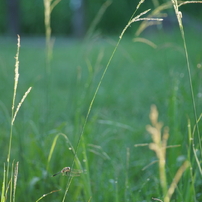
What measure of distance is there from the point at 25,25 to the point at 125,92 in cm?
1437

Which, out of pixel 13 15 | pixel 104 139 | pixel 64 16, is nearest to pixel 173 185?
pixel 104 139

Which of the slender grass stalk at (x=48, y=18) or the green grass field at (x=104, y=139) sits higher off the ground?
the slender grass stalk at (x=48, y=18)

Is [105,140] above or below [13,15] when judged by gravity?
below

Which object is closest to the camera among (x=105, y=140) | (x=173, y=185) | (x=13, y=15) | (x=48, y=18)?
(x=173, y=185)

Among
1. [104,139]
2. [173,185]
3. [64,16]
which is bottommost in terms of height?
[104,139]

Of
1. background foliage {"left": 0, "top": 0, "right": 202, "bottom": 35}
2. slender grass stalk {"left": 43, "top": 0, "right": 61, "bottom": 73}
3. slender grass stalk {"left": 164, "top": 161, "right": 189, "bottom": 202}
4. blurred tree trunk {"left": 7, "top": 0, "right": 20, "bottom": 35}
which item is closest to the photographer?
slender grass stalk {"left": 164, "top": 161, "right": 189, "bottom": 202}

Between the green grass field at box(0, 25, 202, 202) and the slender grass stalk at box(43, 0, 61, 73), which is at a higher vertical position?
the slender grass stalk at box(43, 0, 61, 73)

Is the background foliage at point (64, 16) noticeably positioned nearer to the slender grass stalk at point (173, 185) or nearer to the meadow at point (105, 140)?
the meadow at point (105, 140)

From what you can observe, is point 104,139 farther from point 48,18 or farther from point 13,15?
point 13,15

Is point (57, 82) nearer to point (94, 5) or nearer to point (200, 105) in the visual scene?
point (200, 105)

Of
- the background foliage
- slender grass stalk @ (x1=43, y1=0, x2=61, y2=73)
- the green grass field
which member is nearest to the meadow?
the green grass field

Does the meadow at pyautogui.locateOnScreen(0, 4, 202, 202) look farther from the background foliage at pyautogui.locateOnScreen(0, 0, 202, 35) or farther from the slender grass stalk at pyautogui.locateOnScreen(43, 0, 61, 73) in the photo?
the background foliage at pyautogui.locateOnScreen(0, 0, 202, 35)

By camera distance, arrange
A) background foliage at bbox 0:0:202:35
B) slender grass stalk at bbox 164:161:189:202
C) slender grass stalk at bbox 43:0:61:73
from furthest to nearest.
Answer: background foliage at bbox 0:0:202:35
slender grass stalk at bbox 43:0:61:73
slender grass stalk at bbox 164:161:189:202

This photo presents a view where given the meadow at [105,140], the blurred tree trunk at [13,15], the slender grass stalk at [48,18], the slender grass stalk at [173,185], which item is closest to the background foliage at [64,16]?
the blurred tree trunk at [13,15]
